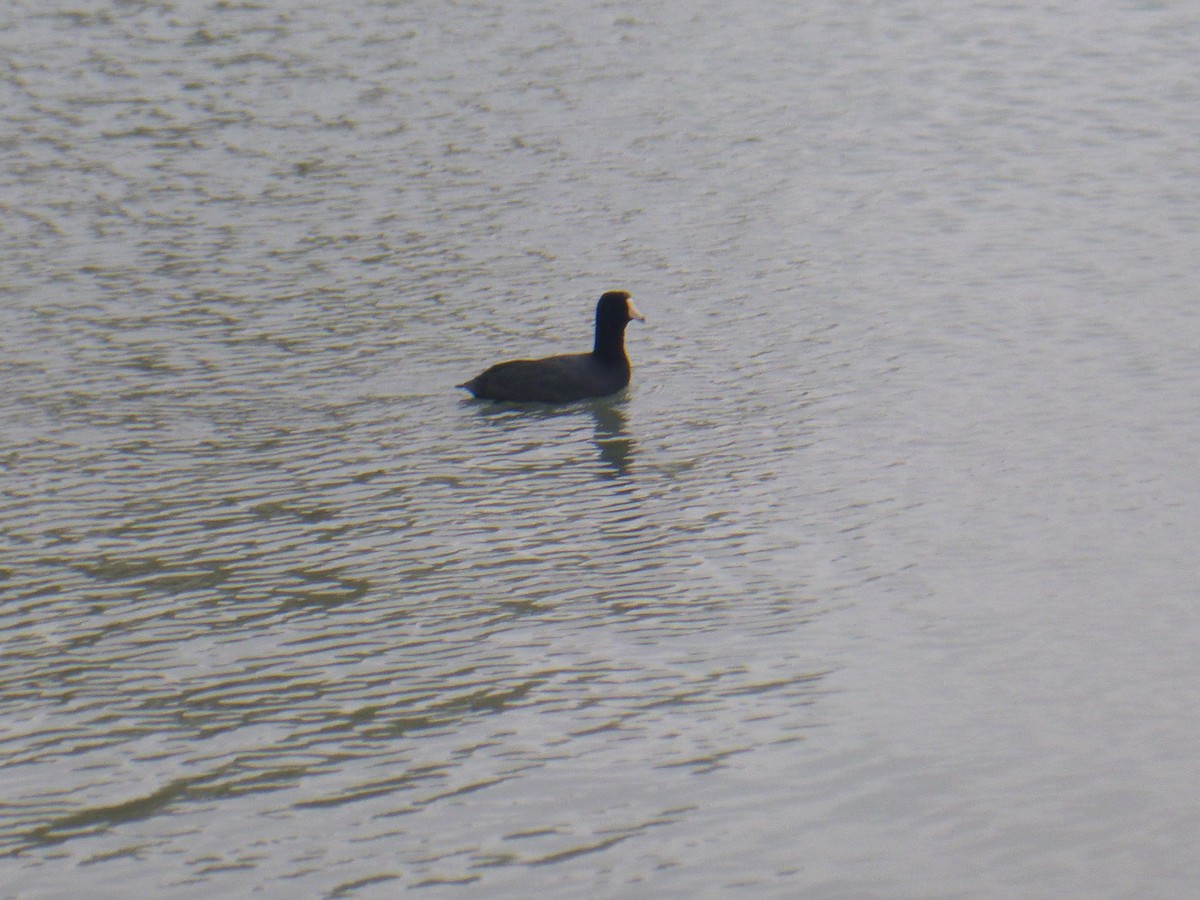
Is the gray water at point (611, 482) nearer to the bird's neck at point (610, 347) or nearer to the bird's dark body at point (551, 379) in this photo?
the bird's dark body at point (551, 379)

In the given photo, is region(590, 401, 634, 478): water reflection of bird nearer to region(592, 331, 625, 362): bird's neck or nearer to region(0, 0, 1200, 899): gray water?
region(0, 0, 1200, 899): gray water

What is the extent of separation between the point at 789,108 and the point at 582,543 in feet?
45.9

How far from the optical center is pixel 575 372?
51.2ft

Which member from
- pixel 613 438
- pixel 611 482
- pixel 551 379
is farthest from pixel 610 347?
pixel 611 482

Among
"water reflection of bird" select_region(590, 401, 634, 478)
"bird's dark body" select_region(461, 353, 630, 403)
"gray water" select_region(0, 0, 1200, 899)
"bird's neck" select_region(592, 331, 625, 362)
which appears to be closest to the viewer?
"gray water" select_region(0, 0, 1200, 899)

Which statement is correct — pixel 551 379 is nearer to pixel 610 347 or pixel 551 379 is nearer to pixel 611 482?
pixel 610 347

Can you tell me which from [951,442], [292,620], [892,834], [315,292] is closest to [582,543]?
[292,620]

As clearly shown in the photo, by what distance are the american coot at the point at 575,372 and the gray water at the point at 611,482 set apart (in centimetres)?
20

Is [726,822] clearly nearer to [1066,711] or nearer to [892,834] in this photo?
[892,834]

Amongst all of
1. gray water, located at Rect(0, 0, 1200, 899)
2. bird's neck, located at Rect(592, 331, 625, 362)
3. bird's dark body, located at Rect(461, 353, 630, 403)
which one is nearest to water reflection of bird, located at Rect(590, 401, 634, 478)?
gray water, located at Rect(0, 0, 1200, 899)

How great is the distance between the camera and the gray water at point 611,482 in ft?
27.7

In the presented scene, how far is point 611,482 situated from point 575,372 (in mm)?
2267

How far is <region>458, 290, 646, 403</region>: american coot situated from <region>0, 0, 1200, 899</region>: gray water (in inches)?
7.7

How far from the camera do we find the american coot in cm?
1530
